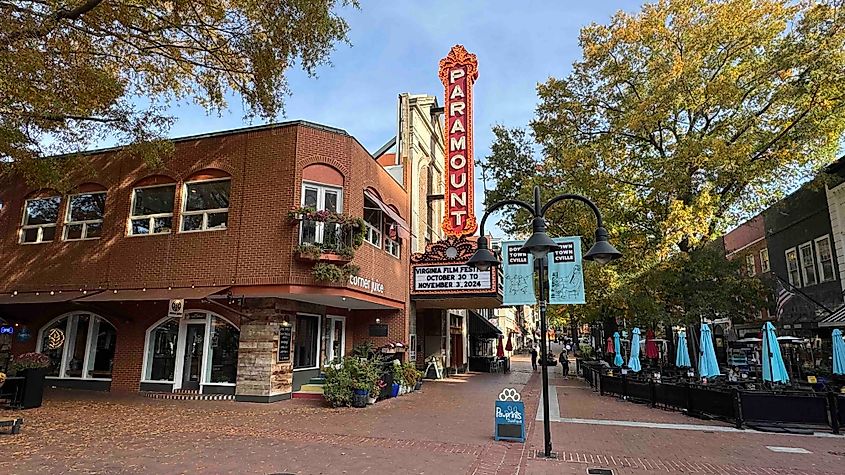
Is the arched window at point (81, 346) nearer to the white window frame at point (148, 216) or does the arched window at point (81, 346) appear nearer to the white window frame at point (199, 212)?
the white window frame at point (148, 216)

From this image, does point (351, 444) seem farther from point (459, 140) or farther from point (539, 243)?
point (459, 140)

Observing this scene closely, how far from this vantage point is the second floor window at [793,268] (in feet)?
67.9

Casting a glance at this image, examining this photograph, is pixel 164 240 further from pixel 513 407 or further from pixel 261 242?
pixel 513 407

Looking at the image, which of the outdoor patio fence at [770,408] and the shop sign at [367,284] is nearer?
the outdoor patio fence at [770,408]

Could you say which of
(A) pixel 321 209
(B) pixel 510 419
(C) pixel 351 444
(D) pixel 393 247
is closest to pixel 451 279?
(D) pixel 393 247

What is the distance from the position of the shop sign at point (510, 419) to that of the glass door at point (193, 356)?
9.53 m

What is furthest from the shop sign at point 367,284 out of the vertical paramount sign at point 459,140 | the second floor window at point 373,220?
the vertical paramount sign at point 459,140

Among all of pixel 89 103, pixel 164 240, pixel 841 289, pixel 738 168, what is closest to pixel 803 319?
pixel 841 289

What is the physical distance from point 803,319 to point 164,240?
78.6 ft

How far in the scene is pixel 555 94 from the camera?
20.2 metres

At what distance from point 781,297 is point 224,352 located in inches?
921

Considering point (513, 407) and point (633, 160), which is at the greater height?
point (633, 160)

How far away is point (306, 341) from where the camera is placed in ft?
52.2

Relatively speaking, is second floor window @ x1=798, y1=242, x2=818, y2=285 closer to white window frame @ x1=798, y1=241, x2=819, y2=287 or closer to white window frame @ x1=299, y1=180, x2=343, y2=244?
white window frame @ x1=798, y1=241, x2=819, y2=287
